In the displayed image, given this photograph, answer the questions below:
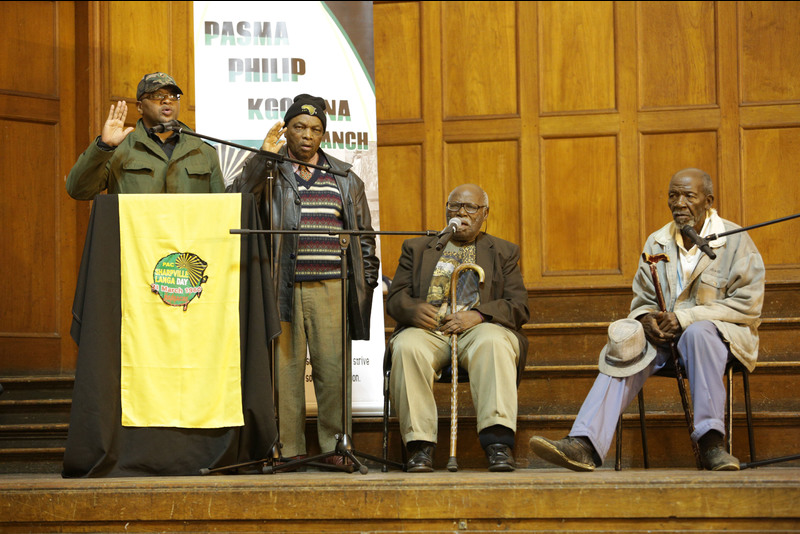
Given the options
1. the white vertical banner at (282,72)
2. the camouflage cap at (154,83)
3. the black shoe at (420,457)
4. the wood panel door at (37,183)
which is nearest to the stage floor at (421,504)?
the black shoe at (420,457)

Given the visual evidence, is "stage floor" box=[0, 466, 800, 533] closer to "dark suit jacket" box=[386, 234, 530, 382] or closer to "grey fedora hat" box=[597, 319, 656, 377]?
"grey fedora hat" box=[597, 319, 656, 377]

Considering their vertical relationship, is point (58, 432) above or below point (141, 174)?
below

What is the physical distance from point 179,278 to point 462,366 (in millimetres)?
1216

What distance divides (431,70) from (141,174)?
269 centimetres

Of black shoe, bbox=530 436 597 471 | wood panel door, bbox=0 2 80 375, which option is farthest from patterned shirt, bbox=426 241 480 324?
wood panel door, bbox=0 2 80 375

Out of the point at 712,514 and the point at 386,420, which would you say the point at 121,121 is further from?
the point at 712,514

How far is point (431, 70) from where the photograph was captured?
6.17 meters

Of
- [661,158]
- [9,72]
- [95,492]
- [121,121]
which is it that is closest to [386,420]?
[95,492]

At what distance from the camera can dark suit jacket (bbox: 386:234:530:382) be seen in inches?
158

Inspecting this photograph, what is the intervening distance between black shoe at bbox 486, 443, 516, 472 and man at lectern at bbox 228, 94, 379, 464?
69cm

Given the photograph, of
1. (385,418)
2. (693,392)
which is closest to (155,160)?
(385,418)

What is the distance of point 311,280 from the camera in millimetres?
4055

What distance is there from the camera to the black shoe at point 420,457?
12.1 feet

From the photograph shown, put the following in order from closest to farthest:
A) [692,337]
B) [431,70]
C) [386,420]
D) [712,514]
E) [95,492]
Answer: [712,514] → [95,492] → [692,337] → [386,420] → [431,70]
